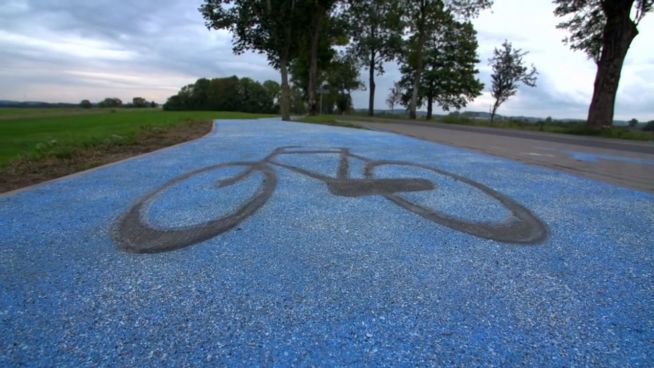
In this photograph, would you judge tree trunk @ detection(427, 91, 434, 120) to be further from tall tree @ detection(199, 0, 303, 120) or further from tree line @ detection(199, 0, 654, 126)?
tall tree @ detection(199, 0, 303, 120)

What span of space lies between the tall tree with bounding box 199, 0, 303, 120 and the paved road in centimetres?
1638

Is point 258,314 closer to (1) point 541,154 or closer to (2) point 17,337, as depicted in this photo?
(2) point 17,337

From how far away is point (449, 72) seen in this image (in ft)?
122

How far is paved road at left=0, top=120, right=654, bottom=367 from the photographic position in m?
1.54

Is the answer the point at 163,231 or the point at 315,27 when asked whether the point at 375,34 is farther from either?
the point at 163,231

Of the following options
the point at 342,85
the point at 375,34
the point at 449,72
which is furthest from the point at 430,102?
the point at 342,85

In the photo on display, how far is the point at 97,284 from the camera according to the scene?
79.3 inches

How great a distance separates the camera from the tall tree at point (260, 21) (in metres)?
17.7

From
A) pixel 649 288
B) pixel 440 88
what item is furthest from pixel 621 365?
pixel 440 88

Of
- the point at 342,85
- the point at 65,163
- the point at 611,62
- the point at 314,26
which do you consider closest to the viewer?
the point at 65,163

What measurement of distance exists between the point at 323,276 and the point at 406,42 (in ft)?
119

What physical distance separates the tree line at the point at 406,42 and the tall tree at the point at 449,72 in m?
0.11

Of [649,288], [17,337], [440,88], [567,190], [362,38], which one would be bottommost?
[17,337]

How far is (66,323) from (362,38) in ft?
122
